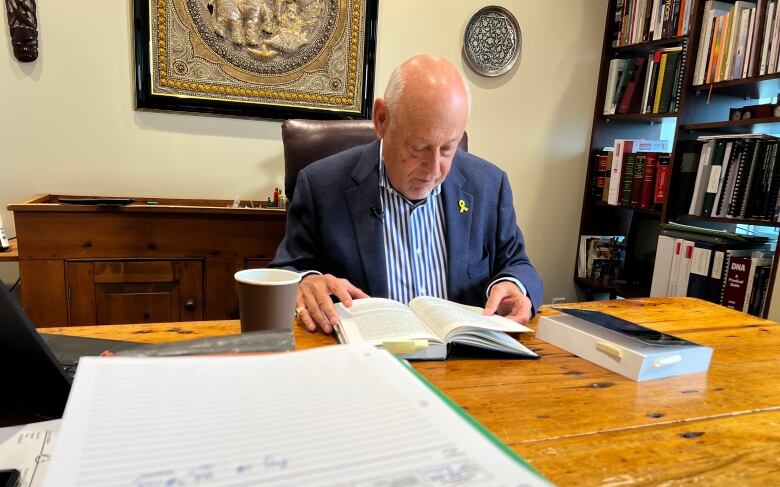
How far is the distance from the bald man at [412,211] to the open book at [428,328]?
→ 300 mm

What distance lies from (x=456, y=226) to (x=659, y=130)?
2147mm

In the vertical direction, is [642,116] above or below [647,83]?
below

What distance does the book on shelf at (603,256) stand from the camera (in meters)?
2.88

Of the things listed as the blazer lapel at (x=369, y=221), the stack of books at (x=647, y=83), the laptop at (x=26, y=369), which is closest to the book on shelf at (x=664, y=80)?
the stack of books at (x=647, y=83)

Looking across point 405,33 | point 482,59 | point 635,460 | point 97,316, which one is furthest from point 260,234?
point 635,460

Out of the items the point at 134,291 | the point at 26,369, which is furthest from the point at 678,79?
the point at 26,369

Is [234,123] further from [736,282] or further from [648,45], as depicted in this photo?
[736,282]

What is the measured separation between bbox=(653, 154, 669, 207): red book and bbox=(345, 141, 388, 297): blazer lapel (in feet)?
5.64

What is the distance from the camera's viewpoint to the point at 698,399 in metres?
0.67

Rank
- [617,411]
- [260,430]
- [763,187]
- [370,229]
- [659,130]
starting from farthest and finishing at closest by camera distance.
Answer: [659,130] → [763,187] → [370,229] → [617,411] → [260,430]

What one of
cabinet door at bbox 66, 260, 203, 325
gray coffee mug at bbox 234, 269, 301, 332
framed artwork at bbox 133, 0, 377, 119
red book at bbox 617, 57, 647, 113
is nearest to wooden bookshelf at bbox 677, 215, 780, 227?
red book at bbox 617, 57, 647, 113

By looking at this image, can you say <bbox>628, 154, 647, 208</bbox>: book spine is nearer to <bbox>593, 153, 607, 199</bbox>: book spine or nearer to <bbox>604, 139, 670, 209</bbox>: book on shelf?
<bbox>604, 139, 670, 209</bbox>: book on shelf

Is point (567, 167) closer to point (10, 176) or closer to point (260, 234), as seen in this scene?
point (260, 234)

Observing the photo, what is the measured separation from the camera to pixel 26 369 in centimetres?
50
